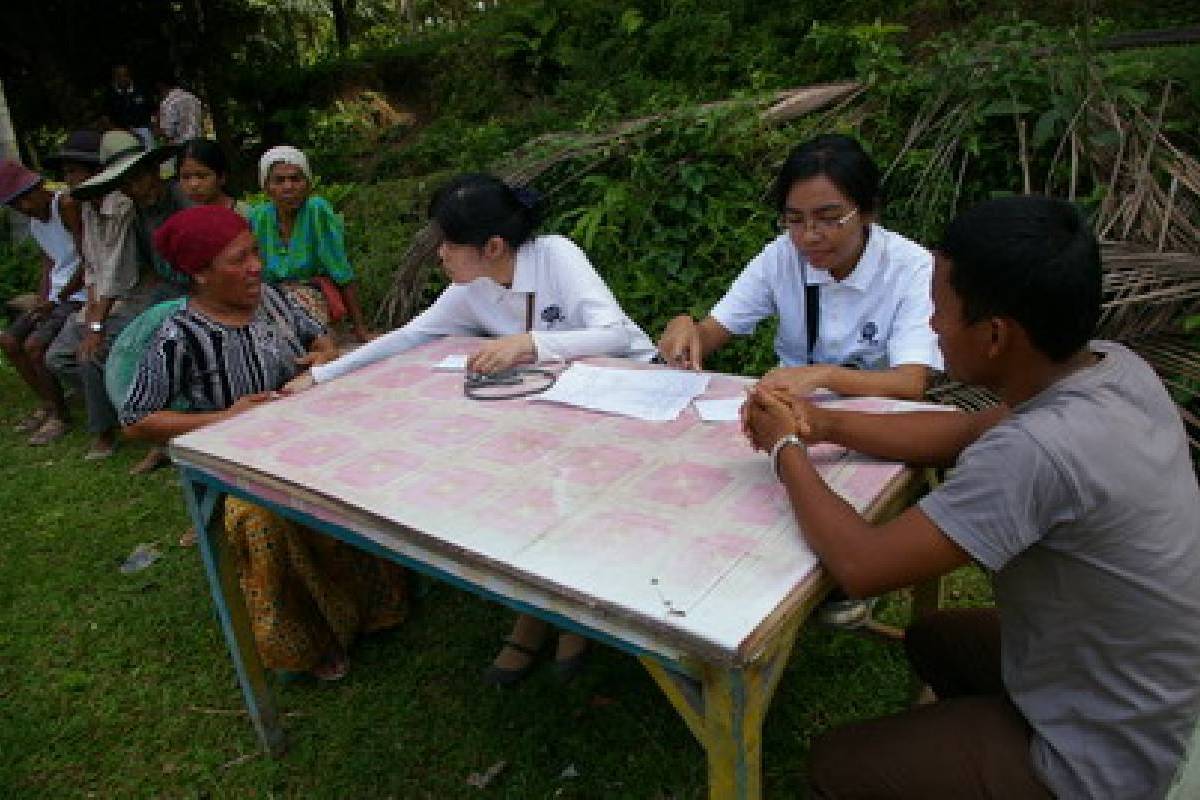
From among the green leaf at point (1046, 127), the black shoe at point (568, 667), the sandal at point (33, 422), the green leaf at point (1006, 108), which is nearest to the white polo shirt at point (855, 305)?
the black shoe at point (568, 667)

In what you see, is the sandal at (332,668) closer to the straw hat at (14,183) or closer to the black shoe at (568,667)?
the black shoe at (568,667)

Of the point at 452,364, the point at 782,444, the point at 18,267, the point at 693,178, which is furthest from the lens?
the point at 18,267

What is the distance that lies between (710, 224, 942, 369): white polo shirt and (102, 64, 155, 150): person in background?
10.6 meters

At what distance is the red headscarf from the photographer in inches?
100

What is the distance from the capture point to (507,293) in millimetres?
2760

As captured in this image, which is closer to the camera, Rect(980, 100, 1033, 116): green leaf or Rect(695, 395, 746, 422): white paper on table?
Rect(695, 395, 746, 422): white paper on table

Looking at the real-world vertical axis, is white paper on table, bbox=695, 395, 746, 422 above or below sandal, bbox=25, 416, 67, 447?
above

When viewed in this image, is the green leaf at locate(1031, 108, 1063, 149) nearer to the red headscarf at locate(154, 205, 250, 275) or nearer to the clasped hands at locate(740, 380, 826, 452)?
the clasped hands at locate(740, 380, 826, 452)

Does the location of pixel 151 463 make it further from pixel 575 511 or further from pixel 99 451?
pixel 575 511

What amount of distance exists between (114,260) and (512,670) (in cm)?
331

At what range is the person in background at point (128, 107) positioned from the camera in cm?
1073

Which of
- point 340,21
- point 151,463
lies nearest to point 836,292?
point 151,463

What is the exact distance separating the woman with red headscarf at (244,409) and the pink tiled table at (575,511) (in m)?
0.26

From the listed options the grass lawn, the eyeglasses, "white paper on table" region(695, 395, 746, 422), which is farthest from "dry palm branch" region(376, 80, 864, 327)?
"white paper on table" region(695, 395, 746, 422)
